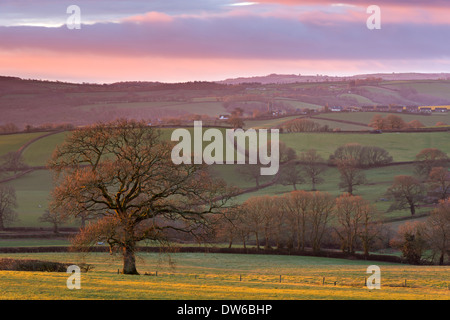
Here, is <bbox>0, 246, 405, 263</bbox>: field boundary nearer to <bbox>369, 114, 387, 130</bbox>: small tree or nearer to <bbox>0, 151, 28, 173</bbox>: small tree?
<bbox>0, 151, 28, 173</bbox>: small tree

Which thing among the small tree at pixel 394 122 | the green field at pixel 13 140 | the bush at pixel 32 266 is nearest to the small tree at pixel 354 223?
the bush at pixel 32 266

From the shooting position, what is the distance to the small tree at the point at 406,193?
94.7 meters

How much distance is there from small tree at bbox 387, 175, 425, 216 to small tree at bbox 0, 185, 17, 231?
62381mm

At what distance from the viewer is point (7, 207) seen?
85500mm

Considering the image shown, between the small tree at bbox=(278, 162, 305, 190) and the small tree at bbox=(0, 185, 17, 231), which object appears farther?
the small tree at bbox=(278, 162, 305, 190)

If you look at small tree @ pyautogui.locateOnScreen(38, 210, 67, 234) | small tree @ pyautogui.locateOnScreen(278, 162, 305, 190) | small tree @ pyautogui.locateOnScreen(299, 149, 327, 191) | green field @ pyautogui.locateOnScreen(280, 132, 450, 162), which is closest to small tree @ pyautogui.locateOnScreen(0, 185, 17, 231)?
small tree @ pyautogui.locateOnScreen(38, 210, 67, 234)

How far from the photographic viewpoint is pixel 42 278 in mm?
29000

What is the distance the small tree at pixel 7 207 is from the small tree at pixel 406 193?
62.4 m

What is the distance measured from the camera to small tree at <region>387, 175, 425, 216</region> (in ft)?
311

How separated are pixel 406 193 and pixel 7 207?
6652 cm

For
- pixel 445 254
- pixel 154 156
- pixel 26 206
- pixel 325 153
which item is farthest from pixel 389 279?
pixel 325 153
